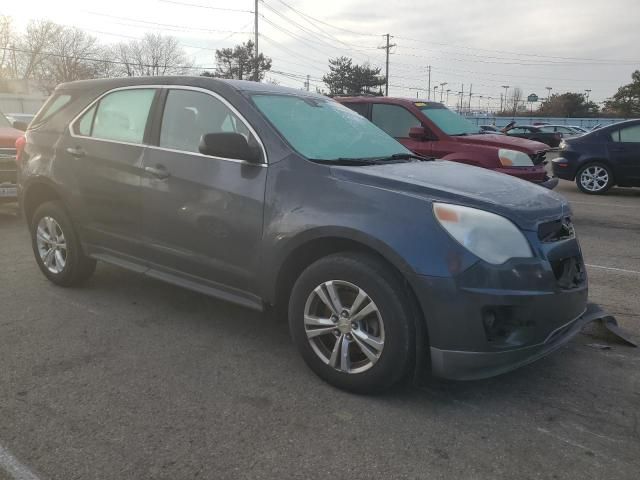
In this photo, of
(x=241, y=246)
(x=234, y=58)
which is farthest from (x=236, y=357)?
(x=234, y=58)

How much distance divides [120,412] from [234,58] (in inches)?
2462

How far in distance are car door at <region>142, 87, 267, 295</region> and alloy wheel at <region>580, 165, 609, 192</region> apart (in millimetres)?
10317

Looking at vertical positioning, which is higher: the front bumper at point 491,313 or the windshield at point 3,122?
the windshield at point 3,122

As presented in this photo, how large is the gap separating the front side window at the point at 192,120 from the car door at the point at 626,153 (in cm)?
1013

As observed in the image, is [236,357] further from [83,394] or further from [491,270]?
[491,270]

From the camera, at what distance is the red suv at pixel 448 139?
26.4 feet

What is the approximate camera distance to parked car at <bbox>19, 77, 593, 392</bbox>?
2.85m

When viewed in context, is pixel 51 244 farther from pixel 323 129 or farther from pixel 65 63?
pixel 65 63

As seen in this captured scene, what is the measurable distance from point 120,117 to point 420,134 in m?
4.85

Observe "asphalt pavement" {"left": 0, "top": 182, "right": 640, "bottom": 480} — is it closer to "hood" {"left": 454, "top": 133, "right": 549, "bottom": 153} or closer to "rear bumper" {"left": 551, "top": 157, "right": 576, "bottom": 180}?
"hood" {"left": 454, "top": 133, "right": 549, "bottom": 153}

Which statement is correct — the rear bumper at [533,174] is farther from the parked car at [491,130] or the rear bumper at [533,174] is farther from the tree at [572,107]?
the tree at [572,107]

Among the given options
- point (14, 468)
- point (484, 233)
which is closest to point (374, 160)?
point (484, 233)

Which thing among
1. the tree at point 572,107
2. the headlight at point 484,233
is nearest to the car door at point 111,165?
the headlight at point 484,233

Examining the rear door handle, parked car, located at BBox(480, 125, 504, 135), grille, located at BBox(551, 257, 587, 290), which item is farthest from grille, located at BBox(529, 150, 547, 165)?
the rear door handle
